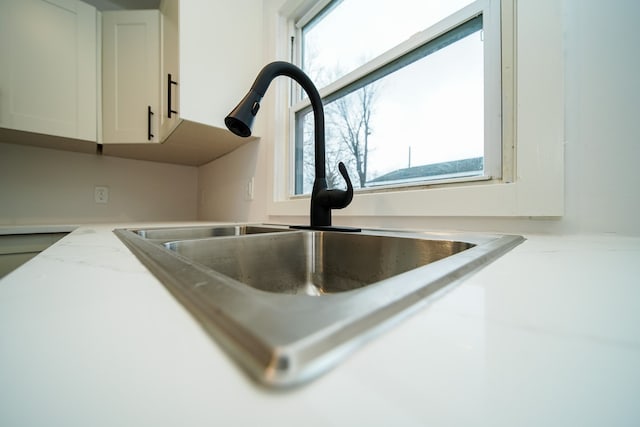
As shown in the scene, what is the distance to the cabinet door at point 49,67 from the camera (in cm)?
130

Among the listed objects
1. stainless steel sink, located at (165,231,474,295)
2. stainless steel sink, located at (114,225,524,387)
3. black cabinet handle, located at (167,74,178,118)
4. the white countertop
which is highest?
black cabinet handle, located at (167,74,178,118)

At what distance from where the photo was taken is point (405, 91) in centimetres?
95

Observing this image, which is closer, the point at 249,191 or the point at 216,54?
the point at 216,54

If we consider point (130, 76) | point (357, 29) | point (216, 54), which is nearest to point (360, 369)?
point (357, 29)

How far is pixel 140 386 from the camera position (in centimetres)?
10

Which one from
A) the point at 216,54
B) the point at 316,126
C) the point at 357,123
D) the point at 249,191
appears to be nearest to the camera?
the point at 316,126

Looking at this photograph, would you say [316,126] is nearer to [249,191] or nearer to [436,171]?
[436,171]

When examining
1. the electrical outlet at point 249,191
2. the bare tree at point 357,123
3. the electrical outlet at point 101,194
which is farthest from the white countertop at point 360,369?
the electrical outlet at point 101,194

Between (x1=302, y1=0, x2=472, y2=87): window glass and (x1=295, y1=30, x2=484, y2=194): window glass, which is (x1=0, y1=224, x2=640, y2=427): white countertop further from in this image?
(x1=302, y1=0, x2=472, y2=87): window glass

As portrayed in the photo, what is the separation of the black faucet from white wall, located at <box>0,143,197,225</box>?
1723mm

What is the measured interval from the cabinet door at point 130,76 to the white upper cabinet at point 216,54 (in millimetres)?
504

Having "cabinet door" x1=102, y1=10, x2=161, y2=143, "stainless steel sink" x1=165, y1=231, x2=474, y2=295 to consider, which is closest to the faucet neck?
"stainless steel sink" x1=165, y1=231, x2=474, y2=295

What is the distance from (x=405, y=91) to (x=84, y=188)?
213 cm

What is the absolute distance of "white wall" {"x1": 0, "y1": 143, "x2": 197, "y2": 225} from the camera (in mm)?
1575
